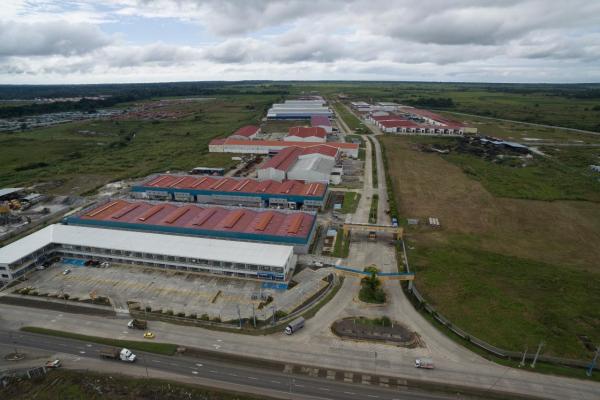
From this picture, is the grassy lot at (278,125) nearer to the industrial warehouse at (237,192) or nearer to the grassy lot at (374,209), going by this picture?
the industrial warehouse at (237,192)

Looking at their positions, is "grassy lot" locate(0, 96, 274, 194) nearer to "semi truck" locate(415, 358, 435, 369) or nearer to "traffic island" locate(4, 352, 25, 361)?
Result: "traffic island" locate(4, 352, 25, 361)

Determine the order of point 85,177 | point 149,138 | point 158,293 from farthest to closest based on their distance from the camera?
point 149,138
point 85,177
point 158,293

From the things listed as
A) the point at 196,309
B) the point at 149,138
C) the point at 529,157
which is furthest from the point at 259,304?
the point at 149,138

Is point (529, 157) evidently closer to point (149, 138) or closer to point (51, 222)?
point (51, 222)

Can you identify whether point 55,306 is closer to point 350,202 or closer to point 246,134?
point 350,202

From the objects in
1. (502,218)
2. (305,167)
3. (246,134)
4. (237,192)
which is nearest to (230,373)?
(237,192)

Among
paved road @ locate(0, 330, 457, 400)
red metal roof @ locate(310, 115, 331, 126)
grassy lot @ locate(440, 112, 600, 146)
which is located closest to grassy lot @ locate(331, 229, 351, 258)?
paved road @ locate(0, 330, 457, 400)

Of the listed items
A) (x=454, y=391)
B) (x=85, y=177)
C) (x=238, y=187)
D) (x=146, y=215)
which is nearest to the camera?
(x=454, y=391)
